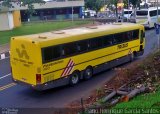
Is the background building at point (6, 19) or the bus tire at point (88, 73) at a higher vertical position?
the background building at point (6, 19)

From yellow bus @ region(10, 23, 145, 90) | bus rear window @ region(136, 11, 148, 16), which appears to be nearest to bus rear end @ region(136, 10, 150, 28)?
bus rear window @ region(136, 11, 148, 16)

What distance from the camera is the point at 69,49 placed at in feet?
57.7

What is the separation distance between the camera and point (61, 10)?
254 ft

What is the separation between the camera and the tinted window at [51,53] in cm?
1596

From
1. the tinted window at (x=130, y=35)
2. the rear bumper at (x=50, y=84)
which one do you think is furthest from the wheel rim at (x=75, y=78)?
the tinted window at (x=130, y=35)

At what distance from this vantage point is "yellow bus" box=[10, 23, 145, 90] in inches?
624

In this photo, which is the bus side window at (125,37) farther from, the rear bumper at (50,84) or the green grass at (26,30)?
the green grass at (26,30)

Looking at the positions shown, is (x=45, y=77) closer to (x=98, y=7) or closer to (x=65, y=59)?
(x=65, y=59)

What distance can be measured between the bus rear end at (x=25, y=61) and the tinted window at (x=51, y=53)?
39 centimetres

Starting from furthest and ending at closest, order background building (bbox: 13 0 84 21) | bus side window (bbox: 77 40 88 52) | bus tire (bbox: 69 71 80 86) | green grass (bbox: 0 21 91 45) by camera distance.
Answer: background building (bbox: 13 0 84 21)
green grass (bbox: 0 21 91 45)
bus side window (bbox: 77 40 88 52)
bus tire (bbox: 69 71 80 86)

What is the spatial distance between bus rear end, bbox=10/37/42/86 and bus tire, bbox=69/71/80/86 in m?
2.42

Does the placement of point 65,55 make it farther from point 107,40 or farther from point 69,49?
point 107,40

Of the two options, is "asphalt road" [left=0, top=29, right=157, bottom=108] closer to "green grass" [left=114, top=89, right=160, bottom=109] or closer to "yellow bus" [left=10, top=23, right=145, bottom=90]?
"yellow bus" [left=10, top=23, right=145, bottom=90]

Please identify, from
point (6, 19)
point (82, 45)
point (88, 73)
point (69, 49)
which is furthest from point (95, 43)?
point (6, 19)
